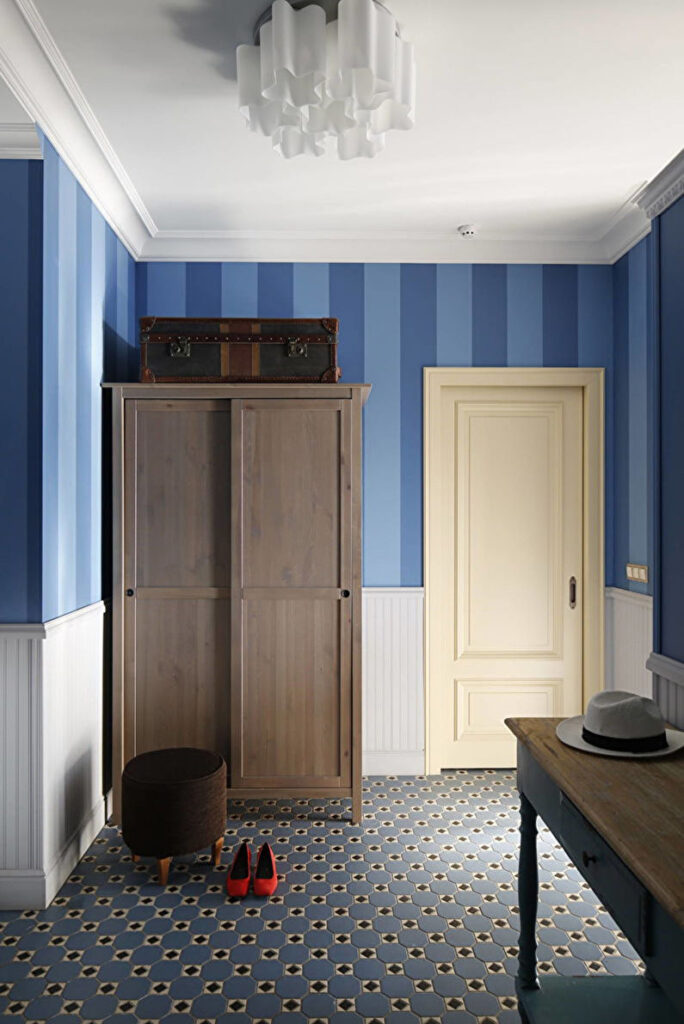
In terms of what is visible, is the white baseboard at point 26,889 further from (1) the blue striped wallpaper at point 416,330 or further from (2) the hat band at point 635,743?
(2) the hat band at point 635,743

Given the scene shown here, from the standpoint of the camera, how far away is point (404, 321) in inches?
157

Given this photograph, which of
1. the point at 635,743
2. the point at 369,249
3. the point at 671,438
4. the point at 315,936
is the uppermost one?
the point at 369,249

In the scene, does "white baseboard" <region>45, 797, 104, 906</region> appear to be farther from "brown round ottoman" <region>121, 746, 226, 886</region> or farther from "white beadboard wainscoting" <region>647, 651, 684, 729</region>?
"white beadboard wainscoting" <region>647, 651, 684, 729</region>

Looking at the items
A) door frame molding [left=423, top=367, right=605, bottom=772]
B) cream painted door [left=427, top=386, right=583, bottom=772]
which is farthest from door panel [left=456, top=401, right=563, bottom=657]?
door frame molding [left=423, top=367, right=605, bottom=772]

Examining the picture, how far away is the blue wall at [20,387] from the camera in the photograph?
2615 millimetres

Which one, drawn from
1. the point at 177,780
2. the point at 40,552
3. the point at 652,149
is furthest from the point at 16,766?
the point at 652,149

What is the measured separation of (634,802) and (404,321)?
2934 millimetres

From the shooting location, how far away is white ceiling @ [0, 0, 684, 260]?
2197mm

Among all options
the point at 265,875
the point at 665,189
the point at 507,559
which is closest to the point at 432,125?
the point at 665,189

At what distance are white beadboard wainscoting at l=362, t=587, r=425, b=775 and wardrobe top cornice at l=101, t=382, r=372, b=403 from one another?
112 centimetres

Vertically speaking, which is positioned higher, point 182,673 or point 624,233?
point 624,233

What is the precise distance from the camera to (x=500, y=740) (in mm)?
4020

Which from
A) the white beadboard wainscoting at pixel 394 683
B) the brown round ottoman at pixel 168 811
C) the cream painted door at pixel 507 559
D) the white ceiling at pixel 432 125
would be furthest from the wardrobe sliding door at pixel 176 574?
the cream painted door at pixel 507 559

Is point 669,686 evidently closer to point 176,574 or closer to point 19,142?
point 176,574
